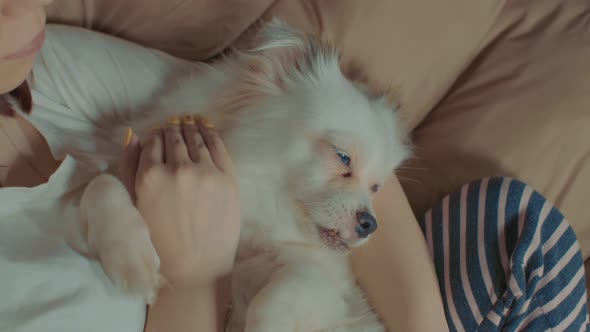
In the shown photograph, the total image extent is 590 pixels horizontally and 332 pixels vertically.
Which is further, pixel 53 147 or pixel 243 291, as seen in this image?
pixel 243 291

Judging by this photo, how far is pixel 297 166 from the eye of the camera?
1207mm

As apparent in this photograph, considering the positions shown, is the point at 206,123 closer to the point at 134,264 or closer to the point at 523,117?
the point at 134,264

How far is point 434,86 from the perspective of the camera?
163 cm

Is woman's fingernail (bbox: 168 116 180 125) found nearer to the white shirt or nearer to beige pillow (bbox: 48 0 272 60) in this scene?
the white shirt

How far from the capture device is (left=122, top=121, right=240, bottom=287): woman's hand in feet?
3.28

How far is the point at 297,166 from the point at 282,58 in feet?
0.89

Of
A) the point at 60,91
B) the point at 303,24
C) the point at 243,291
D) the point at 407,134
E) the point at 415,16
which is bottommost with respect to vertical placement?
the point at 243,291

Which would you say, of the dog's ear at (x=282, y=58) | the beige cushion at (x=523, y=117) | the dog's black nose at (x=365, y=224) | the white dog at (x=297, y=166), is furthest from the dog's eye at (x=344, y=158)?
the beige cushion at (x=523, y=117)

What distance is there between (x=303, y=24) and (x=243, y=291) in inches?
29.5

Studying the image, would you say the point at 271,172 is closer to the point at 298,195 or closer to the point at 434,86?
the point at 298,195

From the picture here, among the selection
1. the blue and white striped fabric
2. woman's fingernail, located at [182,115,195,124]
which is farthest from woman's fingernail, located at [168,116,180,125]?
the blue and white striped fabric

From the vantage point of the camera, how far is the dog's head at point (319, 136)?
1194 mm

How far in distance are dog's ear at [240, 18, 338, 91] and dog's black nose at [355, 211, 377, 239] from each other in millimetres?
364

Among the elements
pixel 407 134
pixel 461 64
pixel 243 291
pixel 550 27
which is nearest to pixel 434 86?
pixel 461 64
